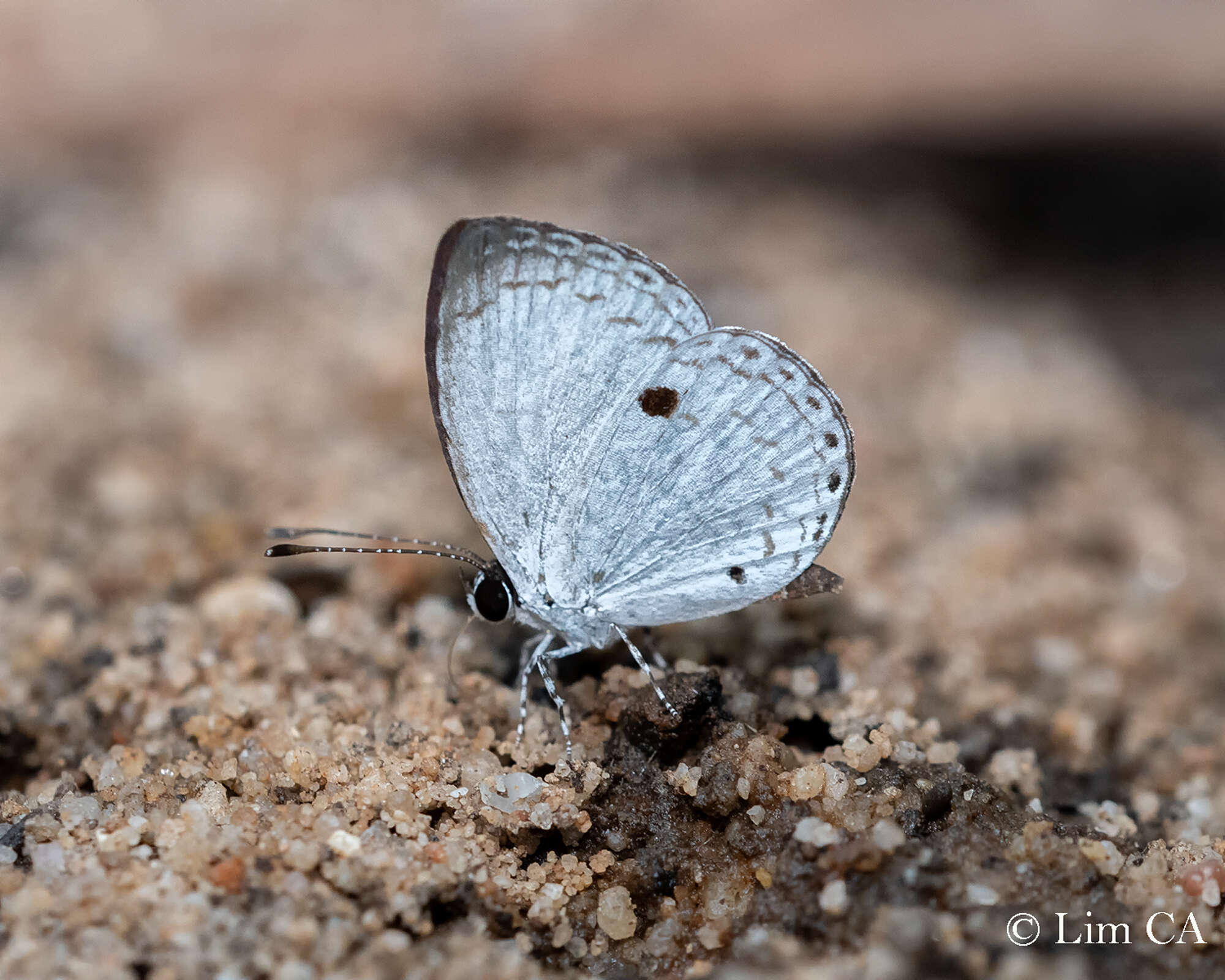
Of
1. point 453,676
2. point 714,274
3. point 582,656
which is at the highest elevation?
point 714,274

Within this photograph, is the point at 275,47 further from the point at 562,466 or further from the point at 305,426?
the point at 562,466

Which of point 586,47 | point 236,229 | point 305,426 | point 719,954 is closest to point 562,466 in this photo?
point 719,954

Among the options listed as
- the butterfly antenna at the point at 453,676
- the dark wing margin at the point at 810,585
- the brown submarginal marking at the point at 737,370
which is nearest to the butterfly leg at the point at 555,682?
the butterfly antenna at the point at 453,676

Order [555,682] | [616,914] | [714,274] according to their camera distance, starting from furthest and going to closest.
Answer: [714,274], [555,682], [616,914]

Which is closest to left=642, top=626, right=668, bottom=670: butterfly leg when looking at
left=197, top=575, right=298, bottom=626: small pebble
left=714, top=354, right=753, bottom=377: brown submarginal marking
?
left=714, top=354, right=753, bottom=377: brown submarginal marking

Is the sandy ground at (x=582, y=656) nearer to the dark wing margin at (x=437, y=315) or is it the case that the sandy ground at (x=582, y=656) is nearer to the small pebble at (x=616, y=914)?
the small pebble at (x=616, y=914)

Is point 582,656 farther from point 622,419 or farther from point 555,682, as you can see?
point 622,419

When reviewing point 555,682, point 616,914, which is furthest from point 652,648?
point 616,914
